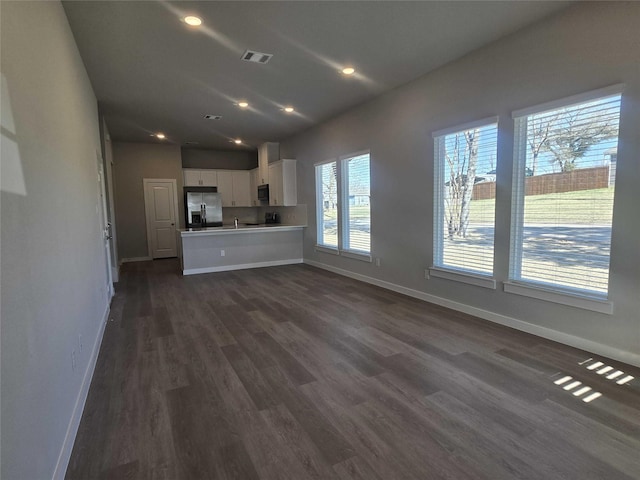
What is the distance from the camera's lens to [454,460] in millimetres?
1721

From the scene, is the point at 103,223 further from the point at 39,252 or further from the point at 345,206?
the point at 345,206

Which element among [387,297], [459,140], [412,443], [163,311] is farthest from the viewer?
[387,297]

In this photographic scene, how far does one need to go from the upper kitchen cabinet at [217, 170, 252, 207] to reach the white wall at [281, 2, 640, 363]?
4496 millimetres

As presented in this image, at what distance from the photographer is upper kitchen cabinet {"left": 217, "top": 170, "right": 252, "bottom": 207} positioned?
9.31 meters

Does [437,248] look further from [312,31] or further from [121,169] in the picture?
[121,169]

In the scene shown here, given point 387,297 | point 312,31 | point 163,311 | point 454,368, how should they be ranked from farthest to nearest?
point 387,297
point 163,311
point 312,31
point 454,368

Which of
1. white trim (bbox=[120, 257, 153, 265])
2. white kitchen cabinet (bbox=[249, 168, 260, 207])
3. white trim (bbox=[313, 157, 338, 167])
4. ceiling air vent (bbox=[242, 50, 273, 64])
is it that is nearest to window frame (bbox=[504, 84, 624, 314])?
ceiling air vent (bbox=[242, 50, 273, 64])

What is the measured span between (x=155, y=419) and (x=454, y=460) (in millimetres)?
1722

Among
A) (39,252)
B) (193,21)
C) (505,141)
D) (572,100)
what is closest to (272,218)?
(193,21)

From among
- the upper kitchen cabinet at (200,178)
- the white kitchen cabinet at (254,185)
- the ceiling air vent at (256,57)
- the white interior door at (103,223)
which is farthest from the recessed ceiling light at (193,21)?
the upper kitchen cabinet at (200,178)

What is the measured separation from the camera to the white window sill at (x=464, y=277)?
3.65 m

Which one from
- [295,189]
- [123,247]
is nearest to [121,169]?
[123,247]

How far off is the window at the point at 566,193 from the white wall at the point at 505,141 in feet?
0.29

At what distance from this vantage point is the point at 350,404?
2219 millimetres
